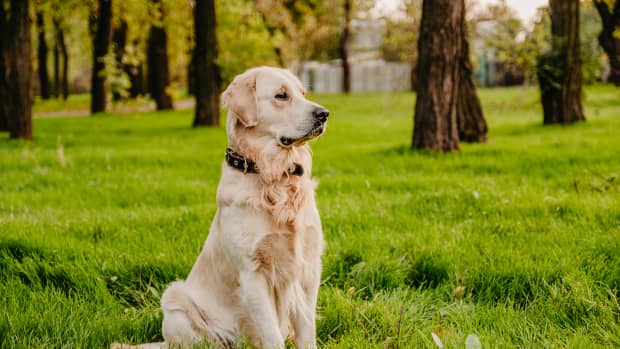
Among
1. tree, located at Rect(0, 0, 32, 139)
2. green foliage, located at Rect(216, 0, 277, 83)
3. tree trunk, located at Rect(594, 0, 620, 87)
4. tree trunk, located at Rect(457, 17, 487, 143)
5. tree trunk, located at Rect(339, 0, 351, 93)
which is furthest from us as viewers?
tree trunk, located at Rect(339, 0, 351, 93)

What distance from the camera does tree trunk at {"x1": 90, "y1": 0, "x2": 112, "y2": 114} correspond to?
1830 centimetres

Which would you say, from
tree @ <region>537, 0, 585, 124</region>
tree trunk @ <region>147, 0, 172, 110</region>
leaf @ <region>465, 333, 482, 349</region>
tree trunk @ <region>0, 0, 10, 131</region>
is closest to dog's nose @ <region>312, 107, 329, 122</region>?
leaf @ <region>465, 333, 482, 349</region>

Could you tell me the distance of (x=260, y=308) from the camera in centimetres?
267

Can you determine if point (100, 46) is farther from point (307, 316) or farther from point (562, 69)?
point (307, 316)

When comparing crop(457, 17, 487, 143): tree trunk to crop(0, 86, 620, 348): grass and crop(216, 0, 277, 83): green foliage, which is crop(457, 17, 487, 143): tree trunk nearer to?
crop(0, 86, 620, 348): grass

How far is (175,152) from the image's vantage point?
947 centimetres

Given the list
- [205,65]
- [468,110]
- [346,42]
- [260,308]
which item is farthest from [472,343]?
[346,42]

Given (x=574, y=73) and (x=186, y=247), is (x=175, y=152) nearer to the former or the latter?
(x=186, y=247)

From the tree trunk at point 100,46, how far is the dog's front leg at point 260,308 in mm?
16020

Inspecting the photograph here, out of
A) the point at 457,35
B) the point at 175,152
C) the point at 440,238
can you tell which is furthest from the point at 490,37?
the point at 440,238

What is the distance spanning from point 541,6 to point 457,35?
4.83 meters

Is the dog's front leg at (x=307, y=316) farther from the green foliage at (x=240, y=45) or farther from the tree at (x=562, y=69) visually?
the green foliage at (x=240, y=45)

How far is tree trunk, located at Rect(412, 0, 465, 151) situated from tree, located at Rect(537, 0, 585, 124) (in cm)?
487

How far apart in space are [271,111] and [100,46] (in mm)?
18212
